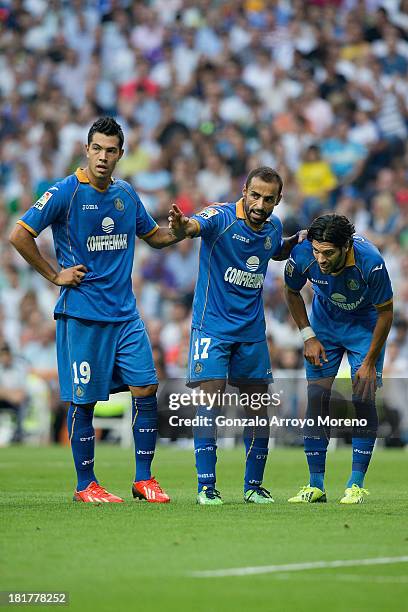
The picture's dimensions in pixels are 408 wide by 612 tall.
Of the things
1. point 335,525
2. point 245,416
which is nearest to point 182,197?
point 245,416

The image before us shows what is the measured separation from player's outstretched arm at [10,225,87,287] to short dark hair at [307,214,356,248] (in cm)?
177

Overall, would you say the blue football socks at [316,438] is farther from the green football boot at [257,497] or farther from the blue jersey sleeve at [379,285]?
the blue jersey sleeve at [379,285]

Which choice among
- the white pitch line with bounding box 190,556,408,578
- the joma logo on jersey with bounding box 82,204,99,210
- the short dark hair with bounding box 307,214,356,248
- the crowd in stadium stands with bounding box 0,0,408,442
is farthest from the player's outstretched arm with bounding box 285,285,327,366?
the crowd in stadium stands with bounding box 0,0,408,442

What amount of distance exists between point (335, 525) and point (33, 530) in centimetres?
190

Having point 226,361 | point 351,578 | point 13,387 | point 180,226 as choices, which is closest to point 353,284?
point 226,361

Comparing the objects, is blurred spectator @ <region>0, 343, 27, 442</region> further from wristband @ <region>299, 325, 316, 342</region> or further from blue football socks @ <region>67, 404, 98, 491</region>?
wristband @ <region>299, 325, 316, 342</region>

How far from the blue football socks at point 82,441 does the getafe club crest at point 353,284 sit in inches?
86.6

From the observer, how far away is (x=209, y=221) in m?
9.65

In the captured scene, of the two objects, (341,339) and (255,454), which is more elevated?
(341,339)

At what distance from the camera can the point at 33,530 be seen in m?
7.88

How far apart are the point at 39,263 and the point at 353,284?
238 centimetres

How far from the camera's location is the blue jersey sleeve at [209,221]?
9.59 meters

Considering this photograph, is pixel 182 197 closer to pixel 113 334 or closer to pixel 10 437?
pixel 10 437

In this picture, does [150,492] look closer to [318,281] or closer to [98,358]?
[98,358]
